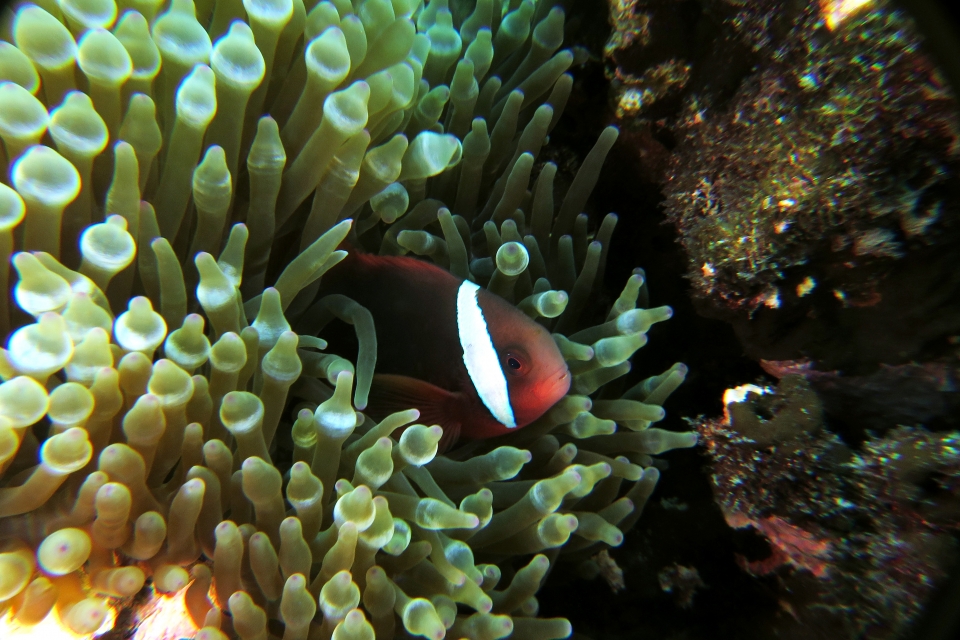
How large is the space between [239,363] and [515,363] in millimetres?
458

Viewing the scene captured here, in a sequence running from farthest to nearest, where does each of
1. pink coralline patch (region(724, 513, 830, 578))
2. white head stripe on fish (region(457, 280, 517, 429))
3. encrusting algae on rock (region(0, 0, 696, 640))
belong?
white head stripe on fish (region(457, 280, 517, 429)), pink coralline patch (region(724, 513, 830, 578)), encrusting algae on rock (region(0, 0, 696, 640))

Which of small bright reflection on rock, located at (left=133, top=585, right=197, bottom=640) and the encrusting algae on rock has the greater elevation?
the encrusting algae on rock

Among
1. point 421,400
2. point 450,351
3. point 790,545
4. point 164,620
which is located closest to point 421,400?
point 421,400

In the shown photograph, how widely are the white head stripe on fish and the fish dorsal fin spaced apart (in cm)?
5

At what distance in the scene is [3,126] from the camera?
0.77m

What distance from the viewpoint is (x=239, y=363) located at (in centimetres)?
81

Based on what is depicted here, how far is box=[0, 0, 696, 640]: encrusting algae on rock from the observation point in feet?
2.45

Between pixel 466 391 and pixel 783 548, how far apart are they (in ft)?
2.00

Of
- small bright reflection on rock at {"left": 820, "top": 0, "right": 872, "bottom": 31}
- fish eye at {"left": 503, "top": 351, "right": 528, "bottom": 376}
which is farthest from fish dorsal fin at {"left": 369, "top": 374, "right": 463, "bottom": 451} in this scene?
Result: small bright reflection on rock at {"left": 820, "top": 0, "right": 872, "bottom": 31}

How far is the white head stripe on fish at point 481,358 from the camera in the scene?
3.41ft

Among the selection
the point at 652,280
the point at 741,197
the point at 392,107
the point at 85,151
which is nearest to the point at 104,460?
the point at 85,151

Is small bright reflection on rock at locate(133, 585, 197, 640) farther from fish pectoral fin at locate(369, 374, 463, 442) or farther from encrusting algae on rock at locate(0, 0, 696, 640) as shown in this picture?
fish pectoral fin at locate(369, 374, 463, 442)

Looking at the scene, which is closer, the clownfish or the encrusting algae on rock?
the encrusting algae on rock

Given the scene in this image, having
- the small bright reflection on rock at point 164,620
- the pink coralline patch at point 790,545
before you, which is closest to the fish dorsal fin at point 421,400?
the small bright reflection on rock at point 164,620
